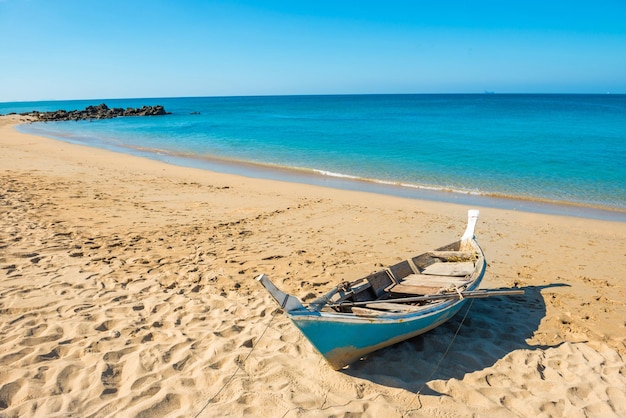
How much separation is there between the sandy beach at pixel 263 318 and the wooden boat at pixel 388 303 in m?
0.42

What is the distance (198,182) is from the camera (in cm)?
1594

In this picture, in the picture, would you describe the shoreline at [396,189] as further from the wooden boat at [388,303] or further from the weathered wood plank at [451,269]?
the weathered wood plank at [451,269]

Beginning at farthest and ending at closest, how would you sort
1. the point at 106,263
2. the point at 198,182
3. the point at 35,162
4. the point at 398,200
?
the point at 35,162 < the point at 198,182 < the point at 398,200 < the point at 106,263

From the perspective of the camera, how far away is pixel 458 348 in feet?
17.7

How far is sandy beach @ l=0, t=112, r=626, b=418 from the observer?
432 cm

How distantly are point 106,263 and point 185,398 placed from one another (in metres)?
4.23

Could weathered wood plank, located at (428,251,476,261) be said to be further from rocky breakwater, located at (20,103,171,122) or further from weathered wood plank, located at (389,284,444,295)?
rocky breakwater, located at (20,103,171,122)

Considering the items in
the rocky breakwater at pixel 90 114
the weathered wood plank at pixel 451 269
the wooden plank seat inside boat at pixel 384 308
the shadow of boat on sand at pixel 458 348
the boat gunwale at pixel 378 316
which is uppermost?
the rocky breakwater at pixel 90 114

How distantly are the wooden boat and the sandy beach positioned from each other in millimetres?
424

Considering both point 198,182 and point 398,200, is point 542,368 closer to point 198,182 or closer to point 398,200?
point 398,200

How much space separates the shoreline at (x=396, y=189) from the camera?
13.2 meters

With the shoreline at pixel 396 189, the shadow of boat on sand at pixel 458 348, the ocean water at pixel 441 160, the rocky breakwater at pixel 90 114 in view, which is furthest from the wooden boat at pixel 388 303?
the rocky breakwater at pixel 90 114

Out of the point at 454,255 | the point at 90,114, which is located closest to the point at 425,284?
the point at 454,255

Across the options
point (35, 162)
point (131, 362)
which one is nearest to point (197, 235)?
point (131, 362)
